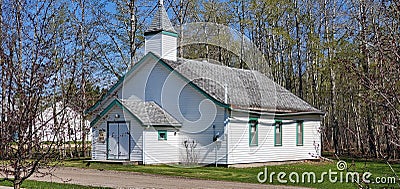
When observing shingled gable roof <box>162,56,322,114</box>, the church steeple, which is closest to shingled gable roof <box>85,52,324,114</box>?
shingled gable roof <box>162,56,322,114</box>

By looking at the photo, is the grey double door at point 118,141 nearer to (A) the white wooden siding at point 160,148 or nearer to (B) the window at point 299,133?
(A) the white wooden siding at point 160,148

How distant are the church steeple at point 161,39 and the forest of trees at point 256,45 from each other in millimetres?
2761

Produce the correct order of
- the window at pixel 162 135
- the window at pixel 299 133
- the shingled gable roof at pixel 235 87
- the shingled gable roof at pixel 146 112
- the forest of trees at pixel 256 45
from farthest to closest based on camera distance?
the window at pixel 299 133 < the shingled gable roof at pixel 235 87 < the window at pixel 162 135 < the shingled gable roof at pixel 146 112 < the forest of trees at pixel 256 45

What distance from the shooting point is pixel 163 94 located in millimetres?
25078

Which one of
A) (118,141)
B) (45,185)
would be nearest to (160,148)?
(118,141)

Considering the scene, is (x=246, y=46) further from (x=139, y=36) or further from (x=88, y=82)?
(x=88, y=82)

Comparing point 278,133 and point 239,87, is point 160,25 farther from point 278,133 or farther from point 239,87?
point 278,133

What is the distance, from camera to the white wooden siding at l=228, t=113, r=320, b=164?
23.1 meters

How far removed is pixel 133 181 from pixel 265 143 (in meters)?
9.44

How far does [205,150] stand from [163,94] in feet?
11.6

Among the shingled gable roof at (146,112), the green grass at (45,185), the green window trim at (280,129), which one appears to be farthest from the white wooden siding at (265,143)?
the green grass at (45,185)

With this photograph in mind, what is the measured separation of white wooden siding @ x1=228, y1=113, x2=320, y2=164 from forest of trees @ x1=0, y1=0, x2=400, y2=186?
2448 mm

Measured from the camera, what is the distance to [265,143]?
2503 centimetres

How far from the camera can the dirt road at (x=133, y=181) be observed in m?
15.9
